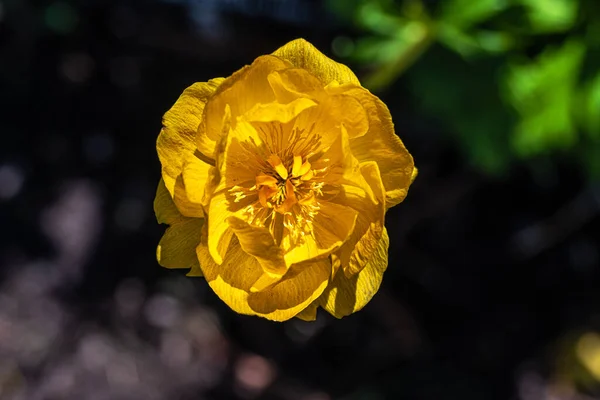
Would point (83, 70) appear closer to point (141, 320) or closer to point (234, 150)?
point (141, 320)

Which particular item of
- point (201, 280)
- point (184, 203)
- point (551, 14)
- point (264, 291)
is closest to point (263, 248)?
point (264, 291)

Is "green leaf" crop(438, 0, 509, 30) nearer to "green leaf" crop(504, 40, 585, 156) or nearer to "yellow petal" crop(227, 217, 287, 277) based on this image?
"green leaf" crop(504, 40, 585, 156)

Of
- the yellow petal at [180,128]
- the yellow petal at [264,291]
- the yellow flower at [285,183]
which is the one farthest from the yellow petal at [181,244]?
the yellow petal at [180,128]

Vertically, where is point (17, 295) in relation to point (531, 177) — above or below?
below

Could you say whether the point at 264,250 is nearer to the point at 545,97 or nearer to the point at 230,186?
the point at 230,186

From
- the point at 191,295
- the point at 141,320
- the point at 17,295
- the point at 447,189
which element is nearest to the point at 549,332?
the point at 447,189

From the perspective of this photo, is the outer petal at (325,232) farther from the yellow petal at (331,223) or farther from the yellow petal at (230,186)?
the yellow petal at (230,186)
